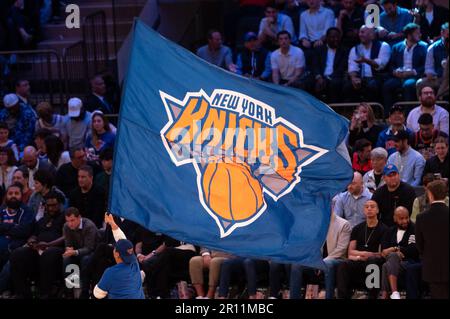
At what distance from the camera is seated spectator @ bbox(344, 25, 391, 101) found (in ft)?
62.6

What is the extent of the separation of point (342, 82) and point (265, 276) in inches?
150

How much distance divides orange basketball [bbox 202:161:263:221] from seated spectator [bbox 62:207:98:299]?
4.10m

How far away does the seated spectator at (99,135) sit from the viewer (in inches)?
738

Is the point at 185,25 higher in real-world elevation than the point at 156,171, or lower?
higher

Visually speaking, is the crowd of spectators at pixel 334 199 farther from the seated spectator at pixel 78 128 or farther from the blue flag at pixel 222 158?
the blue flag at pixel 222 158

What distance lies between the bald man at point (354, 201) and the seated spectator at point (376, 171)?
237 mm

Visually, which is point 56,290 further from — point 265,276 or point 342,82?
point 342,82

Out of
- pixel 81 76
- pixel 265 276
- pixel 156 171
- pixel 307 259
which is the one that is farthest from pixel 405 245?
pixel 81 76

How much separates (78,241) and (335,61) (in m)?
4.68

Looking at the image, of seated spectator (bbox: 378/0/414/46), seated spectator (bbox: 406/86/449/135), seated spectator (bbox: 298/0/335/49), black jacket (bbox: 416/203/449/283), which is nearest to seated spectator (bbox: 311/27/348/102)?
seated spectator (bbox: 298/0/335/49)

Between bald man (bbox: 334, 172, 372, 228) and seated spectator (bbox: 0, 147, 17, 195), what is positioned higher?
seated spectator (bbox: 0, 147, 17, 195)

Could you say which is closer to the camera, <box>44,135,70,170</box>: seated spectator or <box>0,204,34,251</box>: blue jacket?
<box>0,204,34,251</box>: blue jacket

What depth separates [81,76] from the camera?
2145 cm

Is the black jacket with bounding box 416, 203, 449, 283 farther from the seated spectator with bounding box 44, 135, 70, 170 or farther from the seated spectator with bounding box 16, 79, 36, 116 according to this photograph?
the seated spectator with bounding box 16, 79, 36, 116
